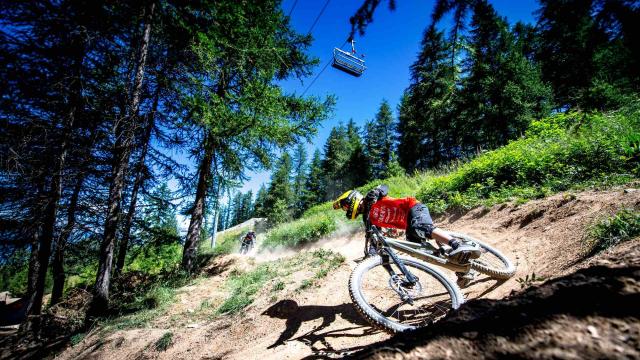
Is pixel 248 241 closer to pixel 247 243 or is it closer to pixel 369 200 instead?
pixel 247 243

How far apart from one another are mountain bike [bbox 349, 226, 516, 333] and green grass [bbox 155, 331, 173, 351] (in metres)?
3.79

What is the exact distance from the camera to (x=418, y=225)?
3949 mm

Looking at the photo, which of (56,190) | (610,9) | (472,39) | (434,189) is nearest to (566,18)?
(610,9)

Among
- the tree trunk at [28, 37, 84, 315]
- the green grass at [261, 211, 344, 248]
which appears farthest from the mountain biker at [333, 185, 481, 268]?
the tree trunk at [28, 37, 84, 315]

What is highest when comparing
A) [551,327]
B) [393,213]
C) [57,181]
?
[57,181]

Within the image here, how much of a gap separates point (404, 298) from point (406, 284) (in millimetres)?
172

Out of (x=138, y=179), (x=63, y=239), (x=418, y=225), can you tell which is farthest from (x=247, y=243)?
(x=418, y=225)

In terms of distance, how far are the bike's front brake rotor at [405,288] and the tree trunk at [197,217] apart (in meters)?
8.74

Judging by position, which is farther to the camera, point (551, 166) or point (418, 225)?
point (551, 166)

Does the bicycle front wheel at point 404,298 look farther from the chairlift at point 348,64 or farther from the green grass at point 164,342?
the chairlift at point 348,64

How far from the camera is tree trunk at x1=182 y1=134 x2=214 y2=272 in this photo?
10.3 m

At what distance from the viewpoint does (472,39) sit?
2531 mm

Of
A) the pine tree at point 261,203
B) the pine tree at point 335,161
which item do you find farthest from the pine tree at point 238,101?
the pine tree at point 261,203

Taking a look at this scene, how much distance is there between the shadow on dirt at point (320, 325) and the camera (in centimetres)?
344
